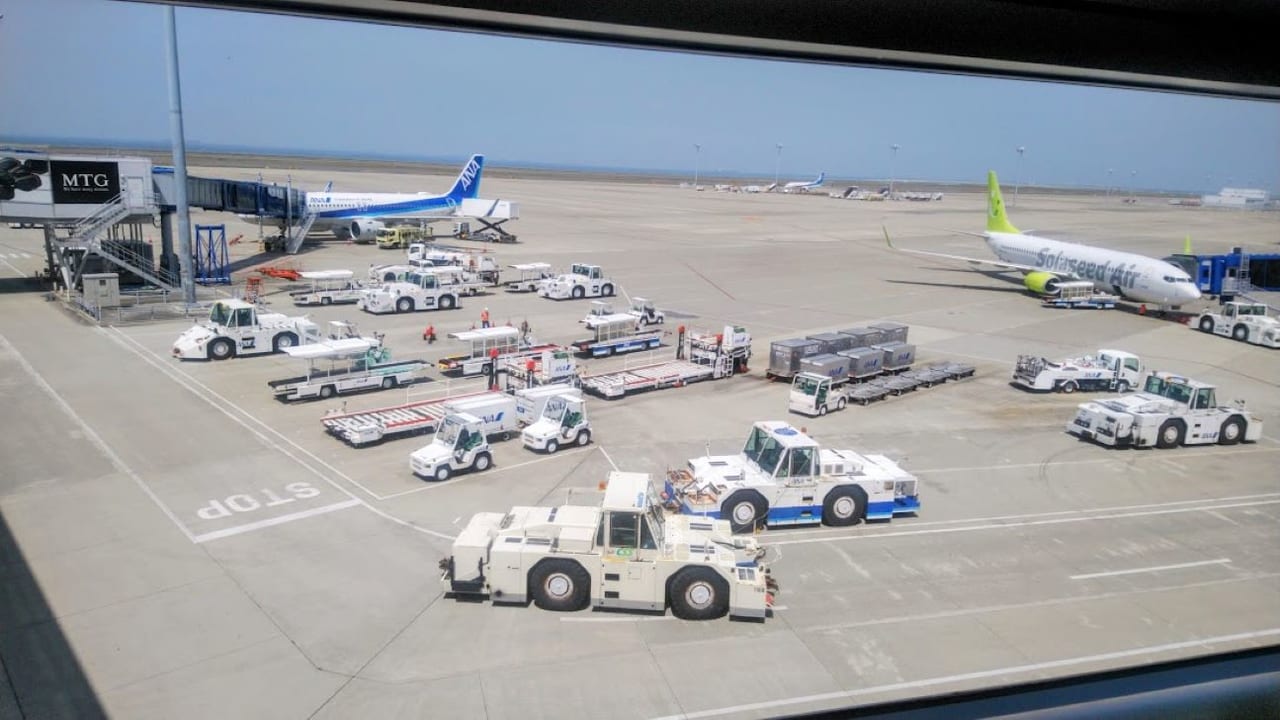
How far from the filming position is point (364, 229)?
172 ft

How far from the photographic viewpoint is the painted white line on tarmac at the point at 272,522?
1348 cm

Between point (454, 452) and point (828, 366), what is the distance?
1177 cm

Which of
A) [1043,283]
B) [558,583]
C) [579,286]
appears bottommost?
[558,583]

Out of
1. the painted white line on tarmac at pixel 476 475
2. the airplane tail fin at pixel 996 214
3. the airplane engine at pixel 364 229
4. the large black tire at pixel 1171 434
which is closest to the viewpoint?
the painted white line on tarmac at pixel 476 475

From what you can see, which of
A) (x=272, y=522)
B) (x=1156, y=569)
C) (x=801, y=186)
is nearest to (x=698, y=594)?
(x=272, y=522)

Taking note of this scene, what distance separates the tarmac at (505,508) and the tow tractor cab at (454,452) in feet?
1.19

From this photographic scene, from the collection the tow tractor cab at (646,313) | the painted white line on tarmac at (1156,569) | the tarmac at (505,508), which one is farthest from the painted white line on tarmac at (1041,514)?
the tow tractor cab at (646,313)

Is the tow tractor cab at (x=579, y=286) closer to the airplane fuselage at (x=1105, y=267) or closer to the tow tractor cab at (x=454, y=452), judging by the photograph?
the tow tractor cab at (x=454, y=452)

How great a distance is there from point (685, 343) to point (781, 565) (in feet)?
50.4

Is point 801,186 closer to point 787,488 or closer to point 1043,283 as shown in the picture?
point 1043,283

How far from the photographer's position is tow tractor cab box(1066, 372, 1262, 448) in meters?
19.9

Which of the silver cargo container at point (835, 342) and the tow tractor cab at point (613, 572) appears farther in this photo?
the silver cargo container at point (835, 342)

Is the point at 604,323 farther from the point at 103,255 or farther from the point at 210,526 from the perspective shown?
the point at 103,255

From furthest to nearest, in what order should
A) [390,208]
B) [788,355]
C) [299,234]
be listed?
1. [390,208]
2. [299,234]
3. [788,355]
